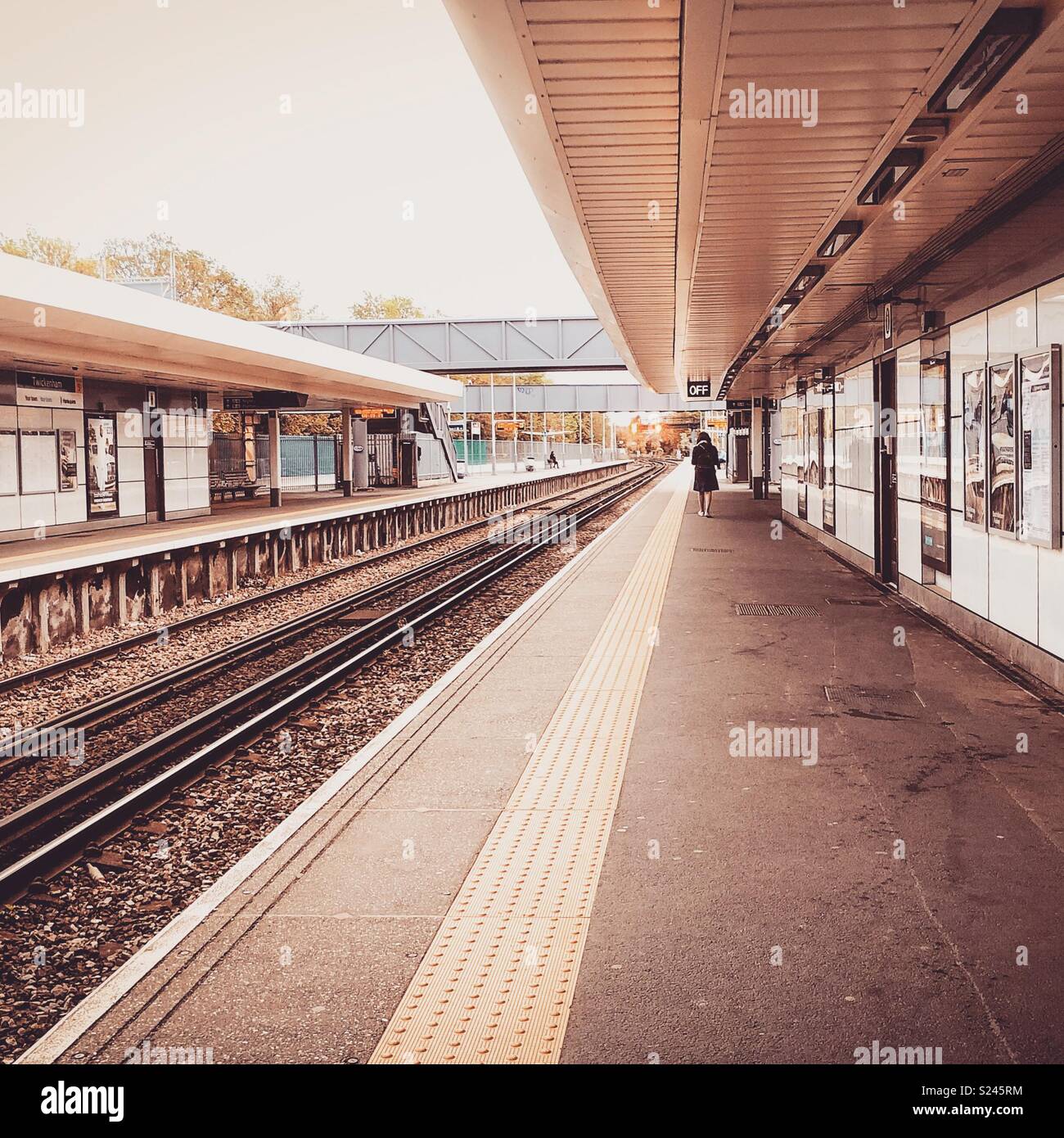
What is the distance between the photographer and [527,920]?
157 inches

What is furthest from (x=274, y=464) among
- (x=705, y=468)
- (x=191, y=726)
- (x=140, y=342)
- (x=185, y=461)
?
(x=191, y=726)

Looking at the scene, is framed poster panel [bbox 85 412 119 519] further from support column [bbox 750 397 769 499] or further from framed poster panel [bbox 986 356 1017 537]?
support column [bbox 750 397 769 499]

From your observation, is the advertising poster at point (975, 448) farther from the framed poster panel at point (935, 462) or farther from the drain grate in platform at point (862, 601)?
the drain grate in platform at point (862, 601)

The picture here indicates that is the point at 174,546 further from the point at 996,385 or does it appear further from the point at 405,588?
the point at 996,385

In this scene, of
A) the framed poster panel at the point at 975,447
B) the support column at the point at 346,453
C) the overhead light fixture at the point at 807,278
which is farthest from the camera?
the support column at the point at 346,453

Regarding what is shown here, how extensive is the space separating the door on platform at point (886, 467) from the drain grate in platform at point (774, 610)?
176 cm

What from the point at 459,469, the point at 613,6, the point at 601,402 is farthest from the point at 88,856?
the point at 601,402

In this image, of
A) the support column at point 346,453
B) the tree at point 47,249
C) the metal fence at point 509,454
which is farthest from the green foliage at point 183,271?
the support column at point 346,453

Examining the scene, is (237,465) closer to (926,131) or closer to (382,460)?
(382,460)

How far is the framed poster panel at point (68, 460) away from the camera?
1955 centimetres

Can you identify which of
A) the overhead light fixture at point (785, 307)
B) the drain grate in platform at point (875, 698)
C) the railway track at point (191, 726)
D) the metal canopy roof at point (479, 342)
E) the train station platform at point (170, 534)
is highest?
the metal canopy roof at point (479, 342)

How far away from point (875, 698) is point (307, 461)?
132 feet

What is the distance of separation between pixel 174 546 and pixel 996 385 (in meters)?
11.2

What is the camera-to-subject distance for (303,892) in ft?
14.1
